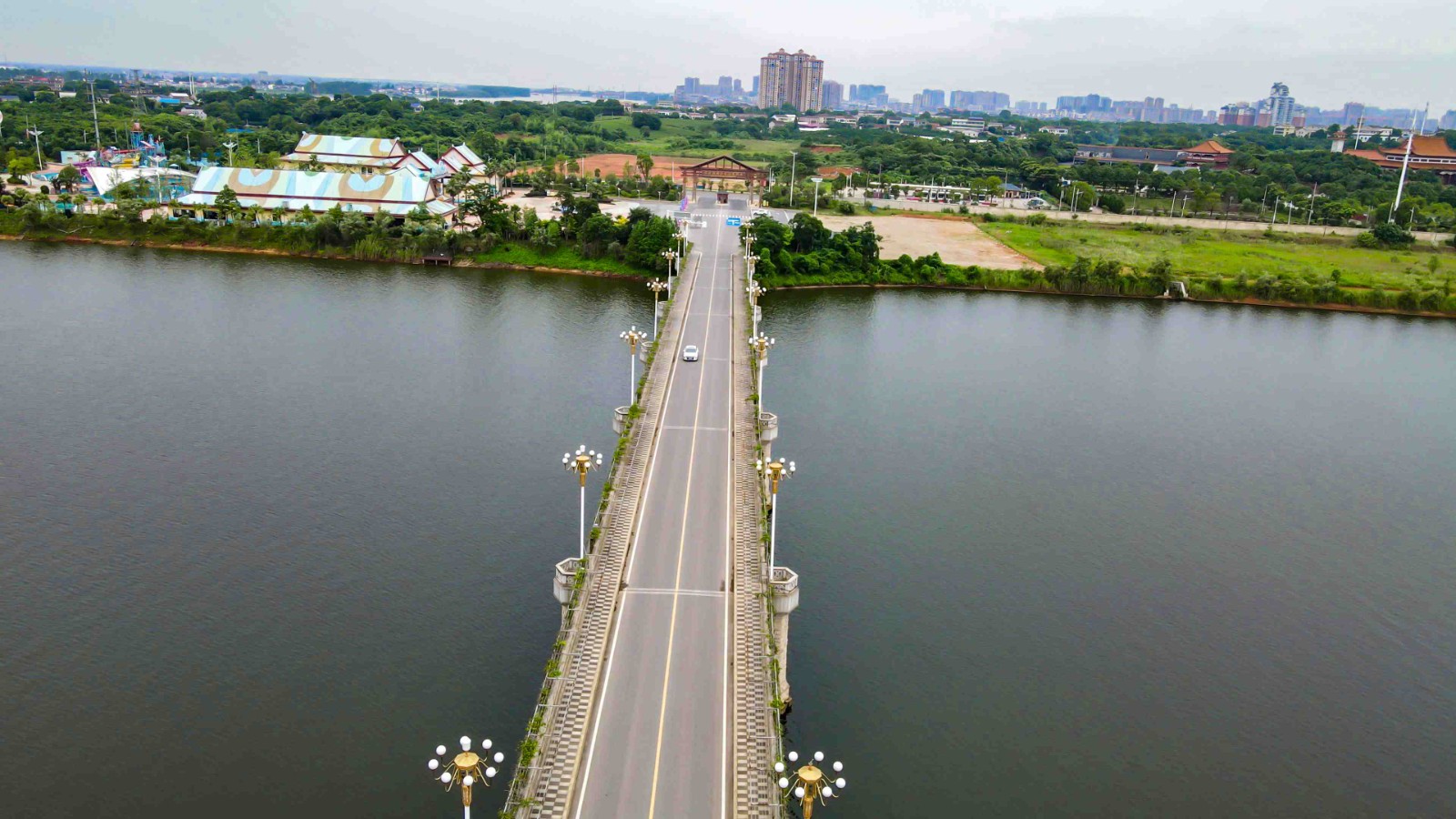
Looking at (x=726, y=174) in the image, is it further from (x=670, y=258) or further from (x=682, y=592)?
(x=682, y=592)

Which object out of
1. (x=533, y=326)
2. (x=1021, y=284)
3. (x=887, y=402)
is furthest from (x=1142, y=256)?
(x=533, y=326)

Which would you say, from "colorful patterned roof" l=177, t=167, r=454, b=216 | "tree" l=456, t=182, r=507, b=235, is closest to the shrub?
"tree" l=456, t=182, r=507, b=235

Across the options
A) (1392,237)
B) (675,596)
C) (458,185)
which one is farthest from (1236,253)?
(675,596)

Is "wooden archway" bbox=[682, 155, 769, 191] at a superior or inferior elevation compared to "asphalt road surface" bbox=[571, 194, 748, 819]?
superior

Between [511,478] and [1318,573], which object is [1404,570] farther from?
[511,478]

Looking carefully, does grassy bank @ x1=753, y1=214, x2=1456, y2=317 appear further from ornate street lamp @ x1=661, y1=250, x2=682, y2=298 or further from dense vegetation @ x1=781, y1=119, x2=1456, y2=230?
dense vegetation @ x1=781, y1=119, x2=1456, y2=230
